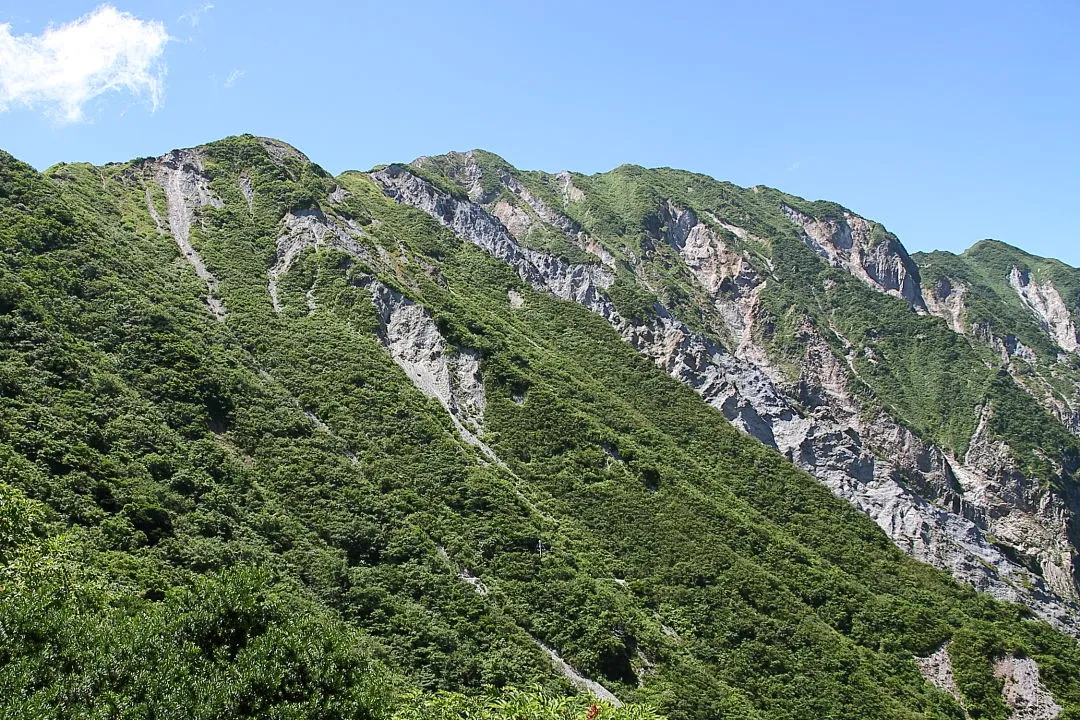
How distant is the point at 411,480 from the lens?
58.1 meters

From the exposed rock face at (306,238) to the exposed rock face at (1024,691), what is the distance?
77.9 metres

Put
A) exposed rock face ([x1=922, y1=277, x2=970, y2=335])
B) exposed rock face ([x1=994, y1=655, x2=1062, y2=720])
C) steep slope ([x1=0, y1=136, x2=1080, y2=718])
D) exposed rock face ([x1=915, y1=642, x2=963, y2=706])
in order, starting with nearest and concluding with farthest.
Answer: steep slope ([x1=0, y1=136, x2=1080, y2=718]) < exposed rock face ([x1=994, y1=655, x2=1062, y2=720]) < exposed rock face ([x1=915, y1=642, x2=963, y2=706]) < exposed rock face ([x1=922, y1=277, x2=970, y2=335])

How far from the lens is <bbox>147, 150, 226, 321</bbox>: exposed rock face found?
82625 mm

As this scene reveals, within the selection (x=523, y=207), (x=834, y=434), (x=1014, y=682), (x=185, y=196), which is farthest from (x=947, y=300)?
(x=185, y=196)

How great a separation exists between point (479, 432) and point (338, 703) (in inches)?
1949

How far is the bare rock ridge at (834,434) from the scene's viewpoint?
87.2 m

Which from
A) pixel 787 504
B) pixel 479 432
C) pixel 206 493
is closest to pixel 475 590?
pixel 206 493

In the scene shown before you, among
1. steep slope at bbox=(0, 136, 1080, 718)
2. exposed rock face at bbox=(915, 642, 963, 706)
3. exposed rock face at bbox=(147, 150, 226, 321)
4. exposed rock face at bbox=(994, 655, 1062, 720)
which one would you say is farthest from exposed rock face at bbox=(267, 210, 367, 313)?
exposed rock face at bbox=(994, 655, 1062, 720)

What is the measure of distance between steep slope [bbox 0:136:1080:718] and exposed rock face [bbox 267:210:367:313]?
0.47 m

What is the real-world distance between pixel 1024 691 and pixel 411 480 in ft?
173

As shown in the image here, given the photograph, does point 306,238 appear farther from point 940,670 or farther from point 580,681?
point 940,670

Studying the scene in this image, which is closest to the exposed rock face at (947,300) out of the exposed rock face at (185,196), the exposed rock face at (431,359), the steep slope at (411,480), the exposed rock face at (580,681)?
the steep slope at (411,480)

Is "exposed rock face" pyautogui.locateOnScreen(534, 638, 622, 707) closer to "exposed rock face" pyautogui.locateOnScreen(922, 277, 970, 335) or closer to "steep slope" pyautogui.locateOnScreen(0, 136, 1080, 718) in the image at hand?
"steep slope" pyautogui.locateOnScreen(0, 136, 1080, 718)

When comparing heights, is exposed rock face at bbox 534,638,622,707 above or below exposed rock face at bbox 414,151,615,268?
below
